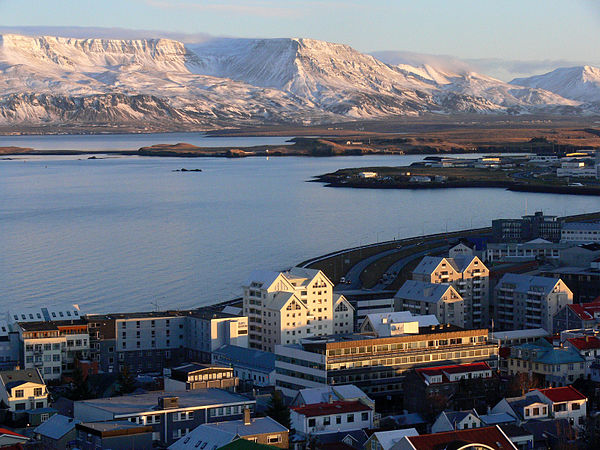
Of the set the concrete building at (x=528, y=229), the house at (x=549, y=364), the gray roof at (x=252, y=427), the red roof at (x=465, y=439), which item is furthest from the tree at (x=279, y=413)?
the concrete building at (x=528, y=229)

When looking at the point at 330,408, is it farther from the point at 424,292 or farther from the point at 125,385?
the point at 424,292

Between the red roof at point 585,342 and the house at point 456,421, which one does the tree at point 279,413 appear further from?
the red roof at point 585,342

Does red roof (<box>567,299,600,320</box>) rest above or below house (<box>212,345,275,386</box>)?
above

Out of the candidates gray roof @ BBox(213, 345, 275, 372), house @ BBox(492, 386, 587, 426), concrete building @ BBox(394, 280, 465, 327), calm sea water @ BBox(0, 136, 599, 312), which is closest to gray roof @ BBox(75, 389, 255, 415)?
gray roof @ BBox(213, 345, 275, 372)

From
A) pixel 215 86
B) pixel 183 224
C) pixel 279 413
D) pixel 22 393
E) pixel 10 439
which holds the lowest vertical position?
pixel 183 224

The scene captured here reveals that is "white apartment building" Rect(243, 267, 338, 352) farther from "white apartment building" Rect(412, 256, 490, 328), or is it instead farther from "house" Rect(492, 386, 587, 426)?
"house" Rect(492, 386, 587, 426)

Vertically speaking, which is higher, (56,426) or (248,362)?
(56,426)

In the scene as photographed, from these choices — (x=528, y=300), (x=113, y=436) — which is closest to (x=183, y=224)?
(x=528, y=300)
